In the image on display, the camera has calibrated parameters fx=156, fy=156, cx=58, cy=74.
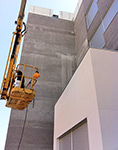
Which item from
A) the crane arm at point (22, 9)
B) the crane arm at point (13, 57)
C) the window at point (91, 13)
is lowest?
the crane arm at point (13, 57)

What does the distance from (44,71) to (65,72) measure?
191 cm

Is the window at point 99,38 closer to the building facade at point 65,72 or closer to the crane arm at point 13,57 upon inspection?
the building facade at point 65,72

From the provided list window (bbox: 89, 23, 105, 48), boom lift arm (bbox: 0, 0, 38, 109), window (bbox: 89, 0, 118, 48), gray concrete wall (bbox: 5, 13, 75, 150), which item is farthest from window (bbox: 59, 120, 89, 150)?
window (bbox: 89, 23, 105, 48)

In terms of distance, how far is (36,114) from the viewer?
1181cm

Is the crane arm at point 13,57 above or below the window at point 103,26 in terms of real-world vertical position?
below

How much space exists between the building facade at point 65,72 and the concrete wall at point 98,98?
0.02 meters

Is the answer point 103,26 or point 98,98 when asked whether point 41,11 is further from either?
point 98,98

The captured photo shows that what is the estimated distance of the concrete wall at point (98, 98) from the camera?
3930mm

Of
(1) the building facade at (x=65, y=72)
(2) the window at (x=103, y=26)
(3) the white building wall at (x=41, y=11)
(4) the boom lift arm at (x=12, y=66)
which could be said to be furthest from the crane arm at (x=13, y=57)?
(3) the white building wall at (x=41, y=11)

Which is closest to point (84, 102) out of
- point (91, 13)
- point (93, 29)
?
point (93, 29)

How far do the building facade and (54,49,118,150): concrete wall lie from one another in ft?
0.07

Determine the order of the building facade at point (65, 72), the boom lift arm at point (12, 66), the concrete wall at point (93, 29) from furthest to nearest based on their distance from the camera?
the concrete wall at point (93, 29), the boom lift arm at point (12, 66), the building facade at point (65, 72)

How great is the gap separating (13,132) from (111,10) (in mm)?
10248

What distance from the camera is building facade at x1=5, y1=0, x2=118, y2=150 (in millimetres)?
4992
